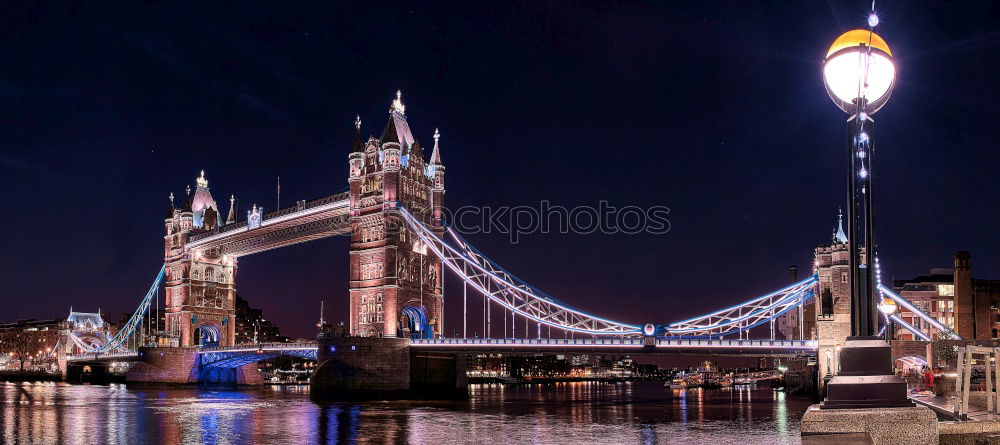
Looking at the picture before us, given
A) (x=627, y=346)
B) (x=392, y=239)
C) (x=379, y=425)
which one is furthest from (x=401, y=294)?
(x=379, y=425)

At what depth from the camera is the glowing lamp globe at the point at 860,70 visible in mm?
10281

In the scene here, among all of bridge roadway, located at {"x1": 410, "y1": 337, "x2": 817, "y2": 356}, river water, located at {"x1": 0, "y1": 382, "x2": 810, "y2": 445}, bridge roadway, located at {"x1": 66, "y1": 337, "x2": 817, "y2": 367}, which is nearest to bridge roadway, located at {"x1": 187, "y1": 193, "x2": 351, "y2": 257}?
A: bridge roadway, located at {"x1": 66, "y1": 337, "x2": 817, "y2": 367}

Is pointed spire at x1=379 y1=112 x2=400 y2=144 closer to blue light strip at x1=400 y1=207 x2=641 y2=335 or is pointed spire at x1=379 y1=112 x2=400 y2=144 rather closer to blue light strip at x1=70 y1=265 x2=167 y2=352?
blue light strip at x1=400 y1=207 x2=641 y2=335

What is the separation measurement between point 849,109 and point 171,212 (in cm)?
9192

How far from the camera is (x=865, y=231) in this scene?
33.5 ft

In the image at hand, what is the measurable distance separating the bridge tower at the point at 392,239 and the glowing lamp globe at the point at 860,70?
51.4 meters

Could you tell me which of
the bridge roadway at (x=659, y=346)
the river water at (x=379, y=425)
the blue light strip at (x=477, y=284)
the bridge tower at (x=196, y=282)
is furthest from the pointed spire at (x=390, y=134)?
the bridge tower at (x=196, y=282)

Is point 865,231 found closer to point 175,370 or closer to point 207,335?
point 175,370

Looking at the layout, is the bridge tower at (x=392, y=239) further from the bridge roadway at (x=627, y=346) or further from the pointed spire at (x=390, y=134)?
the bridge roadway at (x=627, y=346)

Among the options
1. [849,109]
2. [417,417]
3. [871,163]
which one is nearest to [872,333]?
[871,163]

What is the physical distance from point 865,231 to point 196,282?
84.5 metres

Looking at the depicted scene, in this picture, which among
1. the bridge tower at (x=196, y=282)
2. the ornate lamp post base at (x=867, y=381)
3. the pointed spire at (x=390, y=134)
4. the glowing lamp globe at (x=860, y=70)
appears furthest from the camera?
the bridge tower at (x=196, y=282)

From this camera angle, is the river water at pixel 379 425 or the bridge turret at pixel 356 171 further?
the bridge turret at pixel 356 171

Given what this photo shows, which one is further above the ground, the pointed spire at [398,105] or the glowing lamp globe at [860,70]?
the pointed spire at [398,105]
